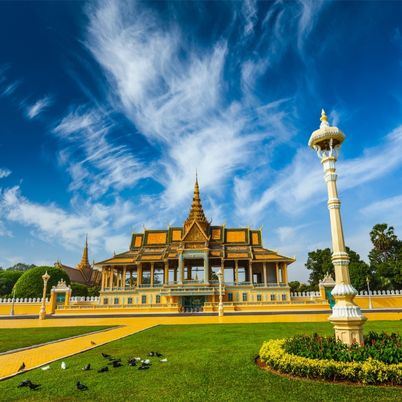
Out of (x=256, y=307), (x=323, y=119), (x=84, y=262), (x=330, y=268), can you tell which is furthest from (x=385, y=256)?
(x=84, y=262)

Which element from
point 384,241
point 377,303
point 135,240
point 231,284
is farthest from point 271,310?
point 135,240

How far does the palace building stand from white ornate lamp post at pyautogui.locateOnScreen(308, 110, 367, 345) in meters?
28.9

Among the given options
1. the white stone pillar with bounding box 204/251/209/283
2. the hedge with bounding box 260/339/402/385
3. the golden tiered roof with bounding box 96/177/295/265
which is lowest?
the hedge with bounding box 260/339/402/385

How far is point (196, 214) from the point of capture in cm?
5222

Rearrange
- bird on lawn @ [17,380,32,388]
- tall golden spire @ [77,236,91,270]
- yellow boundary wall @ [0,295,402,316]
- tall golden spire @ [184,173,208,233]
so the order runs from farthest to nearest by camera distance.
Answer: tall golden spire @ [77,236,91,270]
tall golden spire @ [184,173,208,233]
yellow boundary wall @ [0,295,402,316]
bird on lawn @ [17,380,32,388]

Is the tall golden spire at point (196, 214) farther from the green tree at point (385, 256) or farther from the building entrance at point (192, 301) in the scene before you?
the green tree at point (385, 256)

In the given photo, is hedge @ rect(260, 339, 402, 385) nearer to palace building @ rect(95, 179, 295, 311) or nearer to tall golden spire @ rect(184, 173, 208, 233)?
palace building @ rect(95, 179, 295, 311)

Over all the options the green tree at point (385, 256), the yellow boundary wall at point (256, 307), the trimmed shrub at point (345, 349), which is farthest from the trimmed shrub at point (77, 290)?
the trimmed shrub at point (345, 349)

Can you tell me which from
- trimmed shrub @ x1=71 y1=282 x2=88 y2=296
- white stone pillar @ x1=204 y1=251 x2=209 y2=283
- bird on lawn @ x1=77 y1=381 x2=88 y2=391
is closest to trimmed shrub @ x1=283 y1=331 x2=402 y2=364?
bird on lawn @ x1=77 y1=381 x2=88 y2=391

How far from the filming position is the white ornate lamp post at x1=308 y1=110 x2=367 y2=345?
7645 mm

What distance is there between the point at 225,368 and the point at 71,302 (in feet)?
124

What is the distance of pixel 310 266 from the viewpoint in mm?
53938

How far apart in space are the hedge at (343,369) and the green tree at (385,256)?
3918 cm

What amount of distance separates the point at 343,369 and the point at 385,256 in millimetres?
44150
